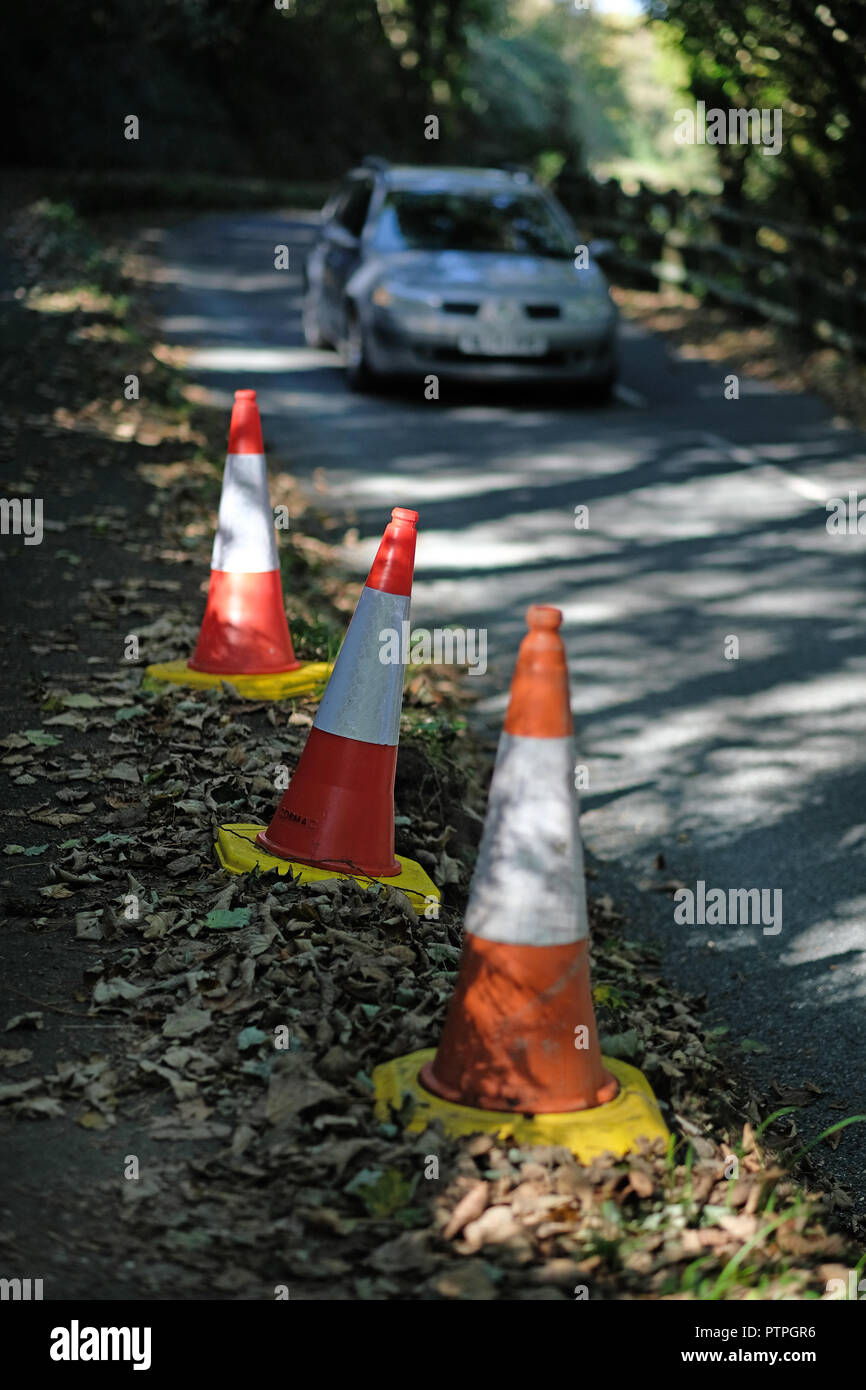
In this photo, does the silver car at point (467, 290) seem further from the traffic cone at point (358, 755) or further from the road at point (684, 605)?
the traffic cone at point (358, 755)

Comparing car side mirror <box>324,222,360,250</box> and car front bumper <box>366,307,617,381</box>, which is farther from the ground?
car side mirror <box>324,222,360,250</box>

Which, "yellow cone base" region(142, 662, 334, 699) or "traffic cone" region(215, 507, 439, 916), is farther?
"yellow cone base" region(142, 662, 334, 699)

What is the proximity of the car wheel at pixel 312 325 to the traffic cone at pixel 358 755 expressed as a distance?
37.0 ft

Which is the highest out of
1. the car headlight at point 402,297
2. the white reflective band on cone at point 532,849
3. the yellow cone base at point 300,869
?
the car headlight at point 402,297

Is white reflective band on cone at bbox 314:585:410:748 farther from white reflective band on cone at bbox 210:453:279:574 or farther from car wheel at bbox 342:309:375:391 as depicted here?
car wheel at bbox 342:309:375:391

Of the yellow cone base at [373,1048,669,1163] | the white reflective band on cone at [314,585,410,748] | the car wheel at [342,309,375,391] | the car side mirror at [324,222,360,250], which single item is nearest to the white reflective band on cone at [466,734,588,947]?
the yellow cone base at [373,1048,669,1163]

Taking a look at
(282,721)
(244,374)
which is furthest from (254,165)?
(282,721)

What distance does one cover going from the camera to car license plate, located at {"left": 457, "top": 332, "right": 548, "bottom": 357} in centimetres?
1272

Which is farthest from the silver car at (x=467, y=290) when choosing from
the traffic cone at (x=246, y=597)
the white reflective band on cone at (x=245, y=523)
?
the white reflective band on cone at (x=245, y=523)

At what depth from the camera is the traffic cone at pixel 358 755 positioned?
169 inches

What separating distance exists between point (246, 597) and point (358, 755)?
1586 millimetres

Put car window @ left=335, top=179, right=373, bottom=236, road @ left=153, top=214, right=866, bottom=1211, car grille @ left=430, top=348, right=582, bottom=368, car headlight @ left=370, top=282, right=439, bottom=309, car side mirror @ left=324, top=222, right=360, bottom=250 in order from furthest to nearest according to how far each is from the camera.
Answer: car window @ left=335, top=179, right=373, bottom=236
car side mirror @ left=324, top=222, right=360, bottom=250
car grille @ left=430, top=348, right=582, bottom=368
car headlight @ left=370, top=282, right=439, bottom=309
road @ left=153, top=214, right=866, bottom=1211

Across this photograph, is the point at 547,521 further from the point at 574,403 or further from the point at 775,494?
the point at 574,403

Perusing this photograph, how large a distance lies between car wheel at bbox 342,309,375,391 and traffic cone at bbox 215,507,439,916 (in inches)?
358
